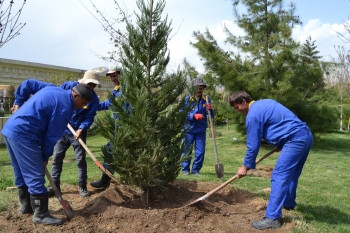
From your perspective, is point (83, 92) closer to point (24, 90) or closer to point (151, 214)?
point (24, 90)

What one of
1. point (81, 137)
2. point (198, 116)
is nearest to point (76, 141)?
point (81, 137)

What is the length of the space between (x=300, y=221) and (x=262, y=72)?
8.94 m

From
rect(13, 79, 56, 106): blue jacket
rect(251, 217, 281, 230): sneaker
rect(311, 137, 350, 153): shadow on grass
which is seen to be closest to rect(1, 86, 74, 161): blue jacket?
rect(13, 79, 56, 106): blue jacket

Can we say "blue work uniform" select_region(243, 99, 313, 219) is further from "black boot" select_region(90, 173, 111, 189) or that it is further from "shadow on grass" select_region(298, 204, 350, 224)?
"black boot" select_region(90, 173, 111, 189)

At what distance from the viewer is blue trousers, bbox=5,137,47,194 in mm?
3689

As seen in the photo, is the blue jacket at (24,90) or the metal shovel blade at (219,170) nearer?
the blue jacket at (24,90)

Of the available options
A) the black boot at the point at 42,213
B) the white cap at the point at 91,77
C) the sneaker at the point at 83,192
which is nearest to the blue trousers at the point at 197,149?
the sneaker at the point at 83,192

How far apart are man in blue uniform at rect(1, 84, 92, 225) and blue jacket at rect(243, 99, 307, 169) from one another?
2.14 meters

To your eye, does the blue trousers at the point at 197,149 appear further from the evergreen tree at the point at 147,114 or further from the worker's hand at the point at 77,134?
the worker's hand at the point at 77,134

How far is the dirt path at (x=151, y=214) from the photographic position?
151 inches

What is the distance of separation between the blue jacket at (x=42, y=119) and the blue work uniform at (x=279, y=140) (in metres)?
2.37

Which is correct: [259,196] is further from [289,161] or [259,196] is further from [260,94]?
[260,94]

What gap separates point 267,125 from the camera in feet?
13.6

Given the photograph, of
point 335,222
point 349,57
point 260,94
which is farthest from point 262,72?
point 349,57
